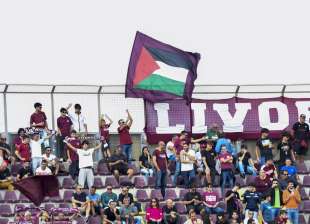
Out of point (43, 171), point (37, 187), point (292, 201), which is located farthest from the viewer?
point (43, 171)

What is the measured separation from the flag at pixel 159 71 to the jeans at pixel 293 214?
765cm

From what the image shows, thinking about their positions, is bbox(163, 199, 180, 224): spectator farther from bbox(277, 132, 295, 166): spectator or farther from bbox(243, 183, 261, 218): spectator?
bbox(277, 132, 295, 166): spectator

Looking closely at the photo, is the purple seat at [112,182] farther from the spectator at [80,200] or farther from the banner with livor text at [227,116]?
the banner with livor text at [227,116]

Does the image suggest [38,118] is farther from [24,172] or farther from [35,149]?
[24,172]

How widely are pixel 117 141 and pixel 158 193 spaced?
3.94 m

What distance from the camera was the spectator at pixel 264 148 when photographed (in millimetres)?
68000

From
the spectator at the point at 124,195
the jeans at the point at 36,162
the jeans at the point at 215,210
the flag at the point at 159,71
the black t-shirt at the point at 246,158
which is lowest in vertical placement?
the jeans at the point at 215,210

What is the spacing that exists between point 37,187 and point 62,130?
12.0 feet

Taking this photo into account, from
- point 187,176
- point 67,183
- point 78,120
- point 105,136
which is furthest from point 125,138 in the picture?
point 187,176

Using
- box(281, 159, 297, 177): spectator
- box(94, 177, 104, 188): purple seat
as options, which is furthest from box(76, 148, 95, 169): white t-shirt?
box(281, 159, 297, 177): spectator

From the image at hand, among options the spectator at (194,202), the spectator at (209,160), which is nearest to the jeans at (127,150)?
the spectator at (209,160)

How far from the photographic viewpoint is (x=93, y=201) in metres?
64.9

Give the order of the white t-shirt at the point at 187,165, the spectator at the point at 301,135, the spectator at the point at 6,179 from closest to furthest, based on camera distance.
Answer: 1. the white t-shirt at the point at 187,165
2. the spectator at the point at 6,179
3. the spectator at the point at 301,135

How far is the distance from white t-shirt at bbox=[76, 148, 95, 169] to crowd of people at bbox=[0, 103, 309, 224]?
3 centimetres
